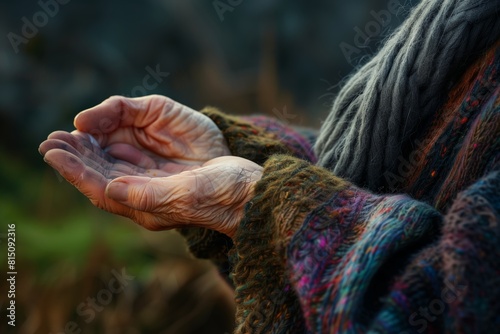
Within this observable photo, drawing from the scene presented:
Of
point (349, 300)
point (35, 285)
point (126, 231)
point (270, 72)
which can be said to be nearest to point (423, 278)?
point (349, 300)

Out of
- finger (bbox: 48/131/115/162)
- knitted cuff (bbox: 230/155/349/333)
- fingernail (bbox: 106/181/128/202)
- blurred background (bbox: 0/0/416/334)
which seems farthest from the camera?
blurred background (bbox: 0/0/416/334)

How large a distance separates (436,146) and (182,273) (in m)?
2.09

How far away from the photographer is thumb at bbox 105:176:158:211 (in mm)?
1075

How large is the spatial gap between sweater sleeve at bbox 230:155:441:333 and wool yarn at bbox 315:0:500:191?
0.14 metres

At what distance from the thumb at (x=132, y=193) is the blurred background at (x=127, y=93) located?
149cm

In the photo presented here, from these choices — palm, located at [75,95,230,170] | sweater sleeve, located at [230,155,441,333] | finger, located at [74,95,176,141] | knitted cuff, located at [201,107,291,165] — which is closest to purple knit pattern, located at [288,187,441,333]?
sweater sleeve, located at [230,155,441,333]

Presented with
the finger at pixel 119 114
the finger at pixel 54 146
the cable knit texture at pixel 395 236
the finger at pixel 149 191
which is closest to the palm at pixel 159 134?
the finger at pixel 119 114

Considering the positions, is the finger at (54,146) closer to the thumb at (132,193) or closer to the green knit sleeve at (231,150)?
the thumb at (132,193)

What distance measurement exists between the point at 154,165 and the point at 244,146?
0.23m

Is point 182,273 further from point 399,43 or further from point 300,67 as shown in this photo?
point 300,67

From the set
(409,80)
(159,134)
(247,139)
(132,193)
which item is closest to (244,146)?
(247,139)

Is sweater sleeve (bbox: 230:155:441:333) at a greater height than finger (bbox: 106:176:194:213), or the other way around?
finger (bbox: 106:176:194:213)

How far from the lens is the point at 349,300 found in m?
0.77

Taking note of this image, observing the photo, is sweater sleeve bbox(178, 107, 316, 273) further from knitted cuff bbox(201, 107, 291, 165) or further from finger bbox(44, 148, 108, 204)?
finger bbox(44, 148, 108, 204)
